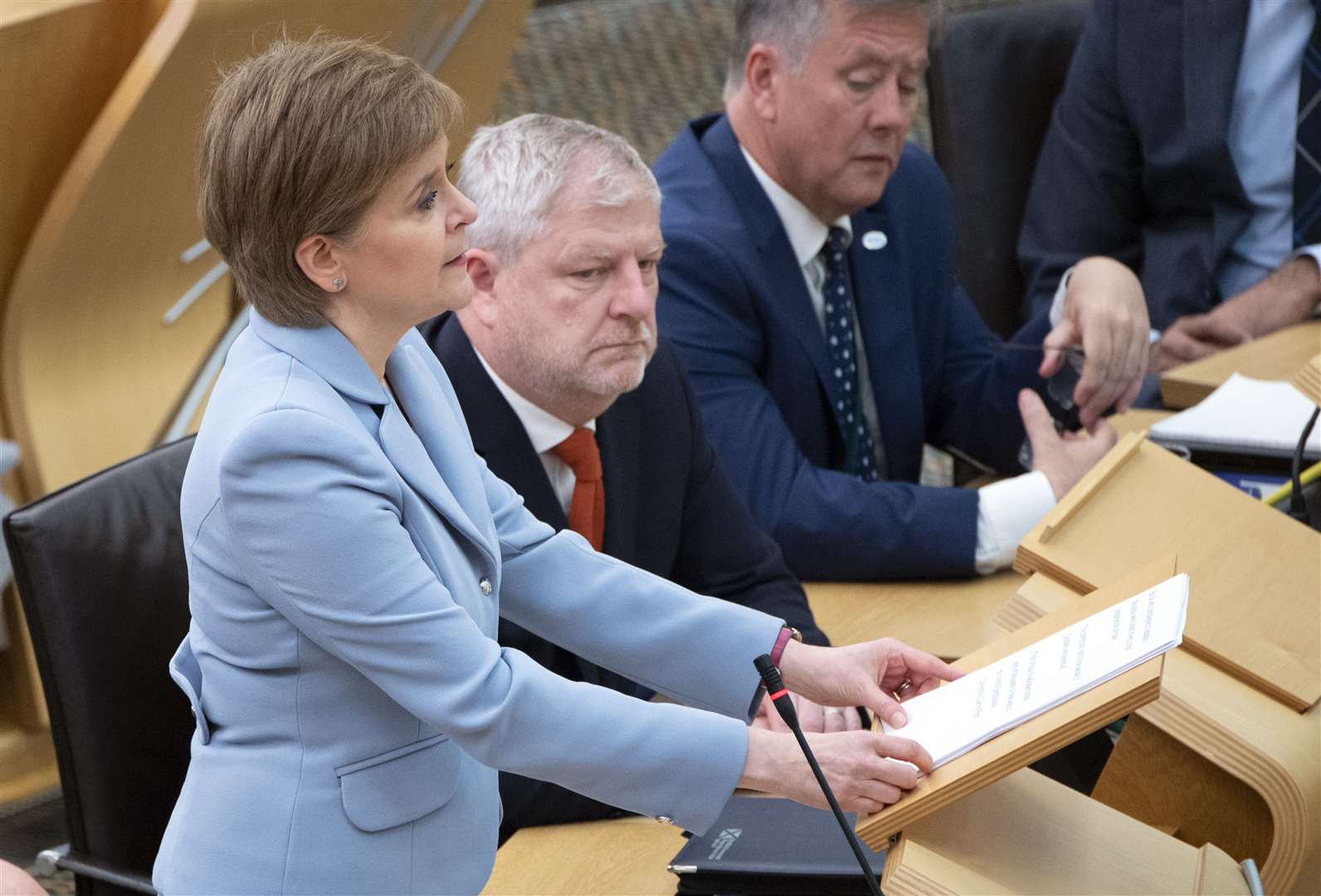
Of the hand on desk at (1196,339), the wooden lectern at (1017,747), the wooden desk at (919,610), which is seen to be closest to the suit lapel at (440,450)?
the wooden lectern at (1017,747)

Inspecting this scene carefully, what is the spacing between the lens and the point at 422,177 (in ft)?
3.74

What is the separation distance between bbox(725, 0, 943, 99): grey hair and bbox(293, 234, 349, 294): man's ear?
1409 mm

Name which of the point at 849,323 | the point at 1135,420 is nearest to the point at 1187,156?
the point at 1135,420

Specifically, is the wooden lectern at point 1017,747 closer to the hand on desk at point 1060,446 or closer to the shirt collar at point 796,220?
the hand on desk at point 1060,446

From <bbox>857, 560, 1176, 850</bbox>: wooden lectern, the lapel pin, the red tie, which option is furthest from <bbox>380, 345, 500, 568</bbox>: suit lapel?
the lapel pin

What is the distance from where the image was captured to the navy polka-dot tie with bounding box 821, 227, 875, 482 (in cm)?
242

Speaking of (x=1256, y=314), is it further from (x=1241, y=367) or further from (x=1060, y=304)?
(x=1060, y=304)

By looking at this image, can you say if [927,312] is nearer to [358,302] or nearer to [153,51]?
[153,51]

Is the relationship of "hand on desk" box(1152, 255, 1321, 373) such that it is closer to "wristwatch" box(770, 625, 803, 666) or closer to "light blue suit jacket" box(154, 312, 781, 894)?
"wristwatch" box(770, 625, 803, 666)

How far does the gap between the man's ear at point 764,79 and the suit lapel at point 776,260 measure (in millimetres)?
74

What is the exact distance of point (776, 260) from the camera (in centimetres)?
238

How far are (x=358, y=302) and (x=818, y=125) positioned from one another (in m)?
1.35

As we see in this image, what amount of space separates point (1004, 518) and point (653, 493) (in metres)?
0.49

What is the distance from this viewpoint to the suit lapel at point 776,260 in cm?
237
